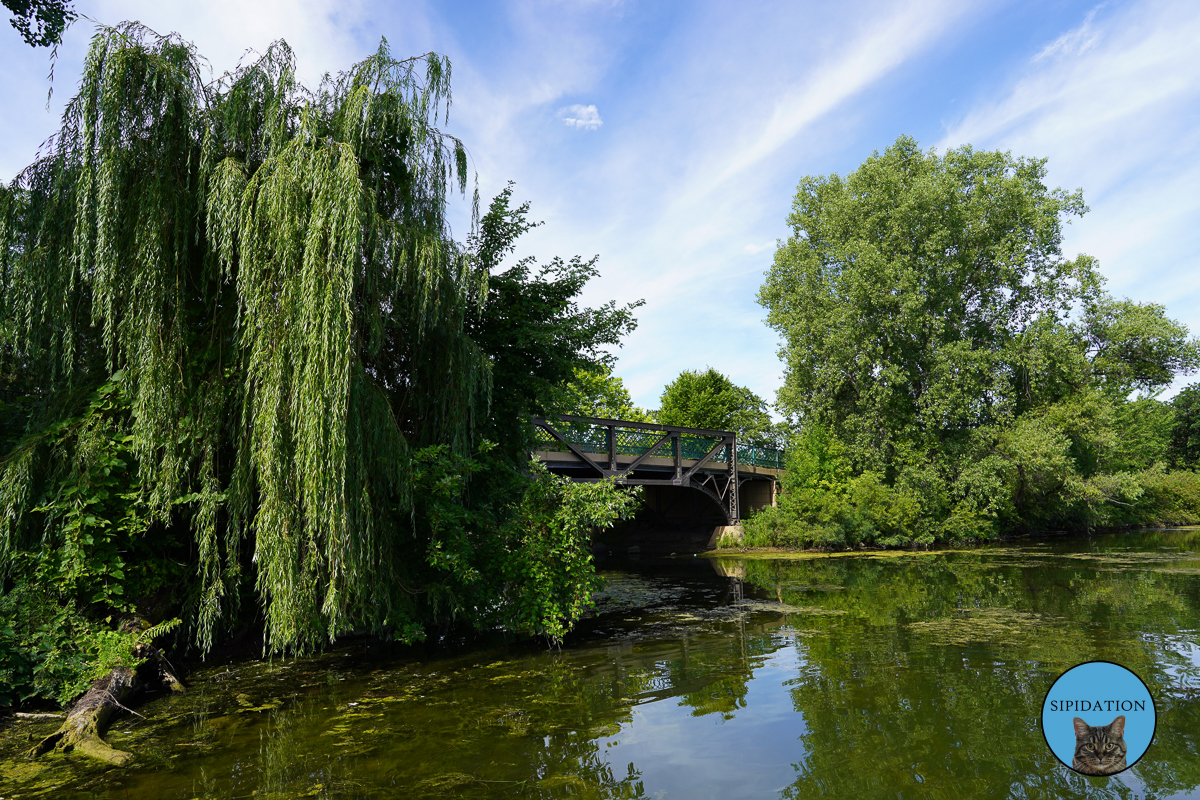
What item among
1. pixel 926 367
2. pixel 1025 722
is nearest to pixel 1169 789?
pixel 1025 722

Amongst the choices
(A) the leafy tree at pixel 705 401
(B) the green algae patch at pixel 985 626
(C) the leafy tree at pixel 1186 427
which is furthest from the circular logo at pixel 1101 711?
(C) the leafy tree at pixel 1186 427

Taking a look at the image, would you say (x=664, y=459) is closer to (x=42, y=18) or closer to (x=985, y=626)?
(x=985, y=626)

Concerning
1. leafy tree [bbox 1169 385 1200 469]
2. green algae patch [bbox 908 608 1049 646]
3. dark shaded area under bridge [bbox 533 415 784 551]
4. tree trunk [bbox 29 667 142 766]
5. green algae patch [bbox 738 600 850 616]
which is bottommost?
green algae patch [bbox 738 600 850 616]

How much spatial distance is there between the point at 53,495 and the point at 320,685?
3790 millimetres

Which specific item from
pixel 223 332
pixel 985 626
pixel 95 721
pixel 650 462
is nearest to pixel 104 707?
pixel 95 721

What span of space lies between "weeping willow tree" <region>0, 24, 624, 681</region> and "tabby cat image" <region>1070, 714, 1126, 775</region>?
689 centimetres

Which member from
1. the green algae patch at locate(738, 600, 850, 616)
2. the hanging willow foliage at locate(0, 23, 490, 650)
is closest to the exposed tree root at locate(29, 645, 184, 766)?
the hanging willow foliage at locate(0, 23, 490, 650)

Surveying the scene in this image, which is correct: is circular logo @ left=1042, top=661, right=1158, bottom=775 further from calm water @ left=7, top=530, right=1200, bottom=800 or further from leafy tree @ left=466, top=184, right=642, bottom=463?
leafy tree @ left=466, top=184, right=642, bottom=463

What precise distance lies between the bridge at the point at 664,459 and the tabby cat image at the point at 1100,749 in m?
12.6

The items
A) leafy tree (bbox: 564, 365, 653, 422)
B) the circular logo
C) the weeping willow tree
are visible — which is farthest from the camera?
leafy tree (bbox: 564, 365, 653, 422)

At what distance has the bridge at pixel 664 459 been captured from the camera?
22000 mm

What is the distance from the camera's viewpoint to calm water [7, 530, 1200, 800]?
5.05 m

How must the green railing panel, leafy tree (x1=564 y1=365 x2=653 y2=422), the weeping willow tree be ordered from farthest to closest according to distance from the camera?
1. leafy tree (x1=564 y1=365 x2=653 y2=422)
2. the green railing panel
3. the weeping willow tree

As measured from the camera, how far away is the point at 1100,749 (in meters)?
4.91
